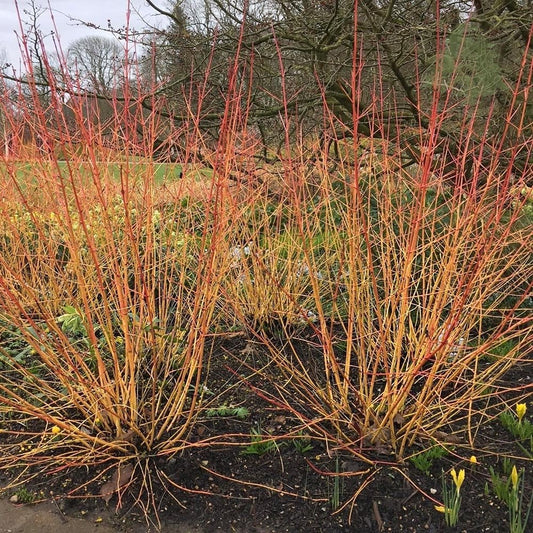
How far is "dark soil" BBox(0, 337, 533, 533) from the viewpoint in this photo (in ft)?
5.92

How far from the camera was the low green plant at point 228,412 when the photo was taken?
7.57 ft

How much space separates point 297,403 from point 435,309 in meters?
0.90

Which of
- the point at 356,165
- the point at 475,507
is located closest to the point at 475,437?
the point at 475,507

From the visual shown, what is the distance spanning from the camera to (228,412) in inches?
93.9

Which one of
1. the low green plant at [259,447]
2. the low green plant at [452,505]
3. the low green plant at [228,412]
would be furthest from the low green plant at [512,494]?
the low green plant at [228,412]

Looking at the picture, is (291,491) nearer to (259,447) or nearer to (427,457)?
(259,447)

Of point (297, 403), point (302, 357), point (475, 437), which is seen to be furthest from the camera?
point (302, 357)

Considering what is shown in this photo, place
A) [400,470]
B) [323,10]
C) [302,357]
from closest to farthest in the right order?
[400,470], [302,357], [323,10]

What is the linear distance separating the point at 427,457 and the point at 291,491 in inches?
22.8

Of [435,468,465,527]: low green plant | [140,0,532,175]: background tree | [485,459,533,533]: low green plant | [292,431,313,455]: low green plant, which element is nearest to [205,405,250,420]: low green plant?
[292,431,313,455]: low green plant

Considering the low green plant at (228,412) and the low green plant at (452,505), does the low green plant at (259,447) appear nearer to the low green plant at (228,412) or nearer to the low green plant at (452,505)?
the low green plant at (228,412)

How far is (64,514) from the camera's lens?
187cm

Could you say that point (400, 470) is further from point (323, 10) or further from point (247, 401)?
point (323, 10)

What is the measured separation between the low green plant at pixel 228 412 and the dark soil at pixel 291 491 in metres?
0.12
